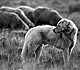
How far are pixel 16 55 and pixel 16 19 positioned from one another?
169 inches

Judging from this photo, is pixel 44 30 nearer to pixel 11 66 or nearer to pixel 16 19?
pixel 11 66

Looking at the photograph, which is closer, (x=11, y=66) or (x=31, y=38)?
(x=11, y=66)

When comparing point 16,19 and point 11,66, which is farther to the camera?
point 16,19

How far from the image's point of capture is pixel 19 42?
9469 millimetres

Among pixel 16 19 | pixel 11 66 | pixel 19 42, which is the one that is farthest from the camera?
pixel 16 19

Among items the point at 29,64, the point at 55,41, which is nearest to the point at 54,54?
the point at 55,41

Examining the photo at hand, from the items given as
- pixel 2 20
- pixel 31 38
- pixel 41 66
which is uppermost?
pixel 31 38

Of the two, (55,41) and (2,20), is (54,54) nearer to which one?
(55,41)

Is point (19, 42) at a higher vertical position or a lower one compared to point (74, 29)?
lower

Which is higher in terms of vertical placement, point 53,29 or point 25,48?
point 53,29

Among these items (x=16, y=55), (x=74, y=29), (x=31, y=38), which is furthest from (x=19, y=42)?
(x=74, y=29)

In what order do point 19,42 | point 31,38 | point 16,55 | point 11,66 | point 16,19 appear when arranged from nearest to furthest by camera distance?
point 11,66
point 31,38
point 16,55
point 19,42
point 16,19

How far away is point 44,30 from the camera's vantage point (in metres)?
7.58

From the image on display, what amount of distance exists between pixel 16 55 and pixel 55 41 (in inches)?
51.1
